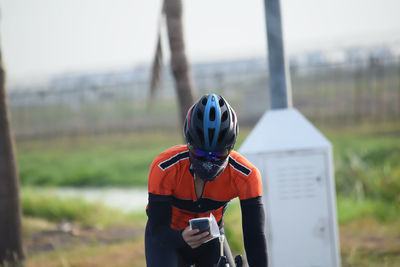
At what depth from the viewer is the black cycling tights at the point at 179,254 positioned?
296cm

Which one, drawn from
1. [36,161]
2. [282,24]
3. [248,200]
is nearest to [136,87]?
[36,161]

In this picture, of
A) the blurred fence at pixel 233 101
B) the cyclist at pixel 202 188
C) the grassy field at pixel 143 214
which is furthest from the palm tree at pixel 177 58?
the blurred fence at pixel 233 101

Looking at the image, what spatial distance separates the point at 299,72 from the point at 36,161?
39.2 feet

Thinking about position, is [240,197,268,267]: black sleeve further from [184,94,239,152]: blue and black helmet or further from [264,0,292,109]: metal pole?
[264,0,292,109]: metal pole

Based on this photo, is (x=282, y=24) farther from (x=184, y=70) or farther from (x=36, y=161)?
(x=36, y=161)

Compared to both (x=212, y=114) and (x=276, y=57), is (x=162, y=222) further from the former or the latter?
(x=276, y=57)

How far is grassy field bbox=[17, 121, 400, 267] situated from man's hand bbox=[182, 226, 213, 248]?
3647 millimetres

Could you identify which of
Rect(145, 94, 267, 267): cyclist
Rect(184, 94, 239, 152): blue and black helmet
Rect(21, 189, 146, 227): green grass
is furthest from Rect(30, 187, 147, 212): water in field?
Rect(184, 94, 239, 152): blue and black helmet

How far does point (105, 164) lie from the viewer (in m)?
17.2

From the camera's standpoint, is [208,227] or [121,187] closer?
[208,227]

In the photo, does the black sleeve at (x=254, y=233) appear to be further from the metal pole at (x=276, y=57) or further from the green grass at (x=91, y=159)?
the green grass at (x=91, y=159)

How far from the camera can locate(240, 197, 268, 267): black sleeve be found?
2.79 meters

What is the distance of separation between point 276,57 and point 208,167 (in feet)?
7.98

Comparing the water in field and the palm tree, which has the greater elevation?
the palm tree
